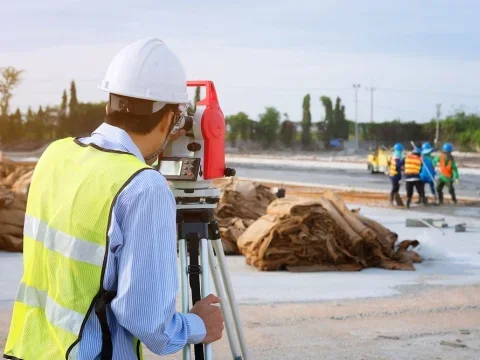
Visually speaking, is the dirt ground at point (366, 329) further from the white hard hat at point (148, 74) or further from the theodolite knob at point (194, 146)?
the white hard hat at point (148, 74)

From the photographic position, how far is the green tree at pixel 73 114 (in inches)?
1602

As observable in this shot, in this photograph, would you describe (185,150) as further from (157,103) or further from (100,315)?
(100,315)

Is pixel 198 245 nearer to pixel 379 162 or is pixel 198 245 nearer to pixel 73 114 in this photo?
pixel 379 162

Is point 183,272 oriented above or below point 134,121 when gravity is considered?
below

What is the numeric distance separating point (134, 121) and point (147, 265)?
17.2 inches

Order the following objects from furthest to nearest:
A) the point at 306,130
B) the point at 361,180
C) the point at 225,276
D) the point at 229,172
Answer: the point at 306,130
the point at 361,180
the point at 225,276
the point at 229,172

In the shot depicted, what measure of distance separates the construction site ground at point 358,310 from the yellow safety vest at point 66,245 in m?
3.44

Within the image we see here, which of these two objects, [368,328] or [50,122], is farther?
[50,122]

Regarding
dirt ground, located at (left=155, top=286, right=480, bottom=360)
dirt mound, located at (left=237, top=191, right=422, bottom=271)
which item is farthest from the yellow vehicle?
dirt ground, located at (left=155, top=286, right=480, bottom=360)

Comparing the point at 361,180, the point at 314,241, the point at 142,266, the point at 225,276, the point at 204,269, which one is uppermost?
the point at 142,266

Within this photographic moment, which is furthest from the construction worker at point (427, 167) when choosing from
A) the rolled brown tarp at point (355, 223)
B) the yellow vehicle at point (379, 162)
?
the yellow vehicle at point (379, 162)

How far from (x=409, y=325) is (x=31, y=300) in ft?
16.0

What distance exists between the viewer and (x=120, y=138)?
2240mm

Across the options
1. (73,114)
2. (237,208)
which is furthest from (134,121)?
(73,114)
